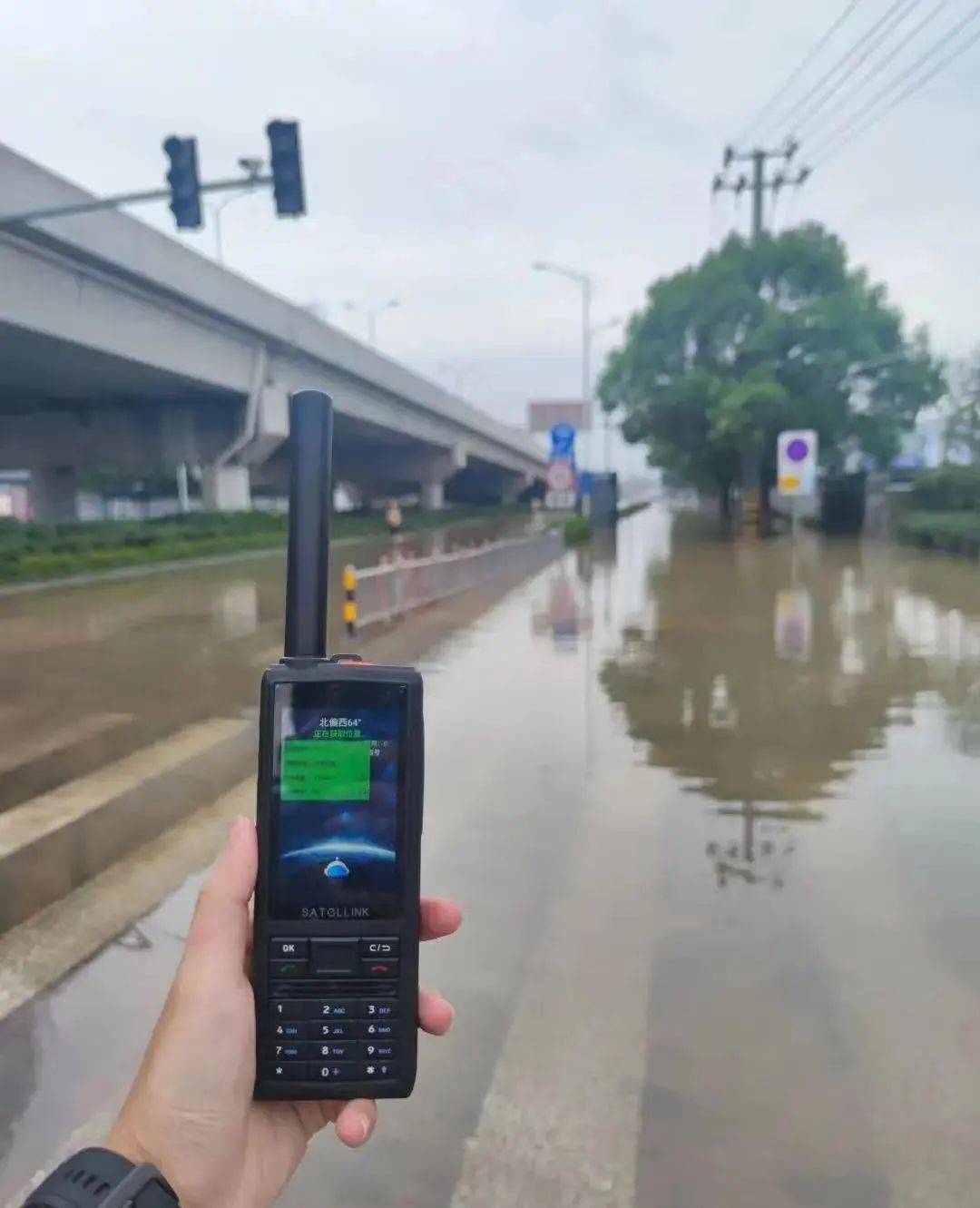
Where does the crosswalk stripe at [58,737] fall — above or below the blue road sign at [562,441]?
below

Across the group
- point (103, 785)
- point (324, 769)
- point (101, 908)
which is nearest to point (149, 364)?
point (103, 785)

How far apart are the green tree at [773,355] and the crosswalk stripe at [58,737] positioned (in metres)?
25.7

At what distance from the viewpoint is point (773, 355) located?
3278 cm

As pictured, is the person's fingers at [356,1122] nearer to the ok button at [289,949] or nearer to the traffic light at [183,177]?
the ok button at [289,949]

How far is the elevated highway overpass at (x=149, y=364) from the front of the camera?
1798 cm

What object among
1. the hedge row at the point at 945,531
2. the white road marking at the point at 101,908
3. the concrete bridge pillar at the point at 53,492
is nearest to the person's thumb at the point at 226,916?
the white road marking at the point at 101,908

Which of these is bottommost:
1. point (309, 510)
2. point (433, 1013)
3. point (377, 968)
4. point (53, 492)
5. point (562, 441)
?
point (433, 1013)

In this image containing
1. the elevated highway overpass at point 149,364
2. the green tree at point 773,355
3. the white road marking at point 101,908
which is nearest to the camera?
the white road marking at point 101,908

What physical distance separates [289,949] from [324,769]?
289mm

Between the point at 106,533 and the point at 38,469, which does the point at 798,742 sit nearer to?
the point at 106,533

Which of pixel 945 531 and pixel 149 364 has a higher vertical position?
pixel 149 364

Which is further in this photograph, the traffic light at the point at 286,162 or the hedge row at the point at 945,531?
the hedge row at the point at 945,531

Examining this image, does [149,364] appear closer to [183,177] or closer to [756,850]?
[183,177]

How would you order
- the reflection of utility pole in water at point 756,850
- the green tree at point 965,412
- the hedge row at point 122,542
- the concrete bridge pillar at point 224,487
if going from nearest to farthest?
1. the reflection of utility pole in water at point 756,850
2. the hedge row at point 122,542
3. the concrete bridge pillar at point 224,487
4. the green tree at point 965,412
